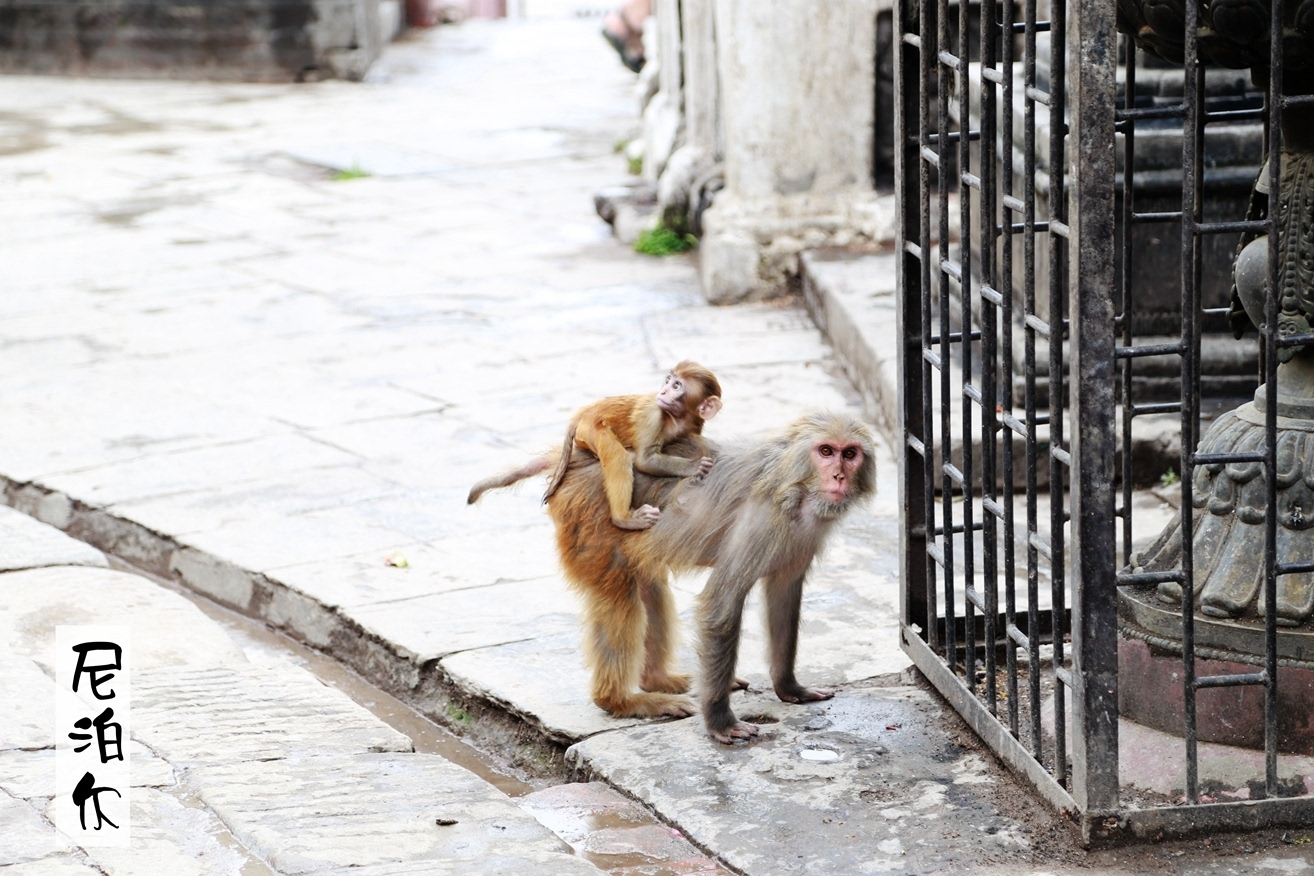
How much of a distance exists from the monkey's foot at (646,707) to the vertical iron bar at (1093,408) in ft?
3.63

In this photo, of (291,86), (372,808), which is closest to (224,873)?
(372,808)

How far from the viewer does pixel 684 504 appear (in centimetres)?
380

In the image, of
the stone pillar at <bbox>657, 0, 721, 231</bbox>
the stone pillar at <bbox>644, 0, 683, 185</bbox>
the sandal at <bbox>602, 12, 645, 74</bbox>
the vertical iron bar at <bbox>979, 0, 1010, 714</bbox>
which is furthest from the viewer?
the sandal at <bbox>602, 12, 645, 74</bbox>

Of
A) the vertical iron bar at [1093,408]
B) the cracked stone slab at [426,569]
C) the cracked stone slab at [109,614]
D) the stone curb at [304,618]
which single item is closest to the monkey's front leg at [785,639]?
the stone curb at [304,618]

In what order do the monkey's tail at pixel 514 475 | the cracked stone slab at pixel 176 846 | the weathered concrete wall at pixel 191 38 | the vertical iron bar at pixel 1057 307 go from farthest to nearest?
the weathered concrete wall at pixel 191 38
the monkey's tail at pixel 514 475
the cracked stone slab at pixel 176 846
the vertical iron bar at pixel 1057 307

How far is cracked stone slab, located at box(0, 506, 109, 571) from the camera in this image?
495 cm

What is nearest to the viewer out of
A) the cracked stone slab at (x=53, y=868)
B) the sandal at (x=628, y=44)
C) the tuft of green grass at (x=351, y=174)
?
the cracked stone slab at (x=53, y=868)

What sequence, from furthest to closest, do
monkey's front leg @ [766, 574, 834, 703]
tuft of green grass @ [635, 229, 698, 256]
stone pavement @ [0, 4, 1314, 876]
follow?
tuft of green grass @ [635, 229, 698, 256] < monkey's front leg @ [766, 574, 834, 703] < stone pavement @ [0, 4, 1314, 876]

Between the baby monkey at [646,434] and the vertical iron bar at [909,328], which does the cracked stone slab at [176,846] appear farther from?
the vertical iron bar at [909,328]

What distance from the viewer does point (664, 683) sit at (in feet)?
13.7

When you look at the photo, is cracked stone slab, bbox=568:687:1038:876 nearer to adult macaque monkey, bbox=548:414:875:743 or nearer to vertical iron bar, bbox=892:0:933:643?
adult macaque monkey, bbox=548:414:875:743

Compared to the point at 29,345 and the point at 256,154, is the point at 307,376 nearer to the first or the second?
the point at 29,345

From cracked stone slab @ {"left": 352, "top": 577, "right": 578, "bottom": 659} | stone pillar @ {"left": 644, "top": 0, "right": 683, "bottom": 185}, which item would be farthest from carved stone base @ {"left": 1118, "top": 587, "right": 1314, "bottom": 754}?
stone pillar @ {"left": 644, "top": 0, "right": 683, "bottom": 185}

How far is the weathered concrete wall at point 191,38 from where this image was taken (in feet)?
57.1
